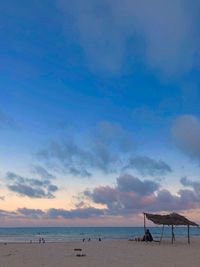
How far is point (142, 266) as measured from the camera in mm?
18688

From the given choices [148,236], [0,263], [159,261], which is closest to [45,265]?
[0,263]

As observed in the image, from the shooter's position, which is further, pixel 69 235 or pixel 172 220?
pixel 69 235

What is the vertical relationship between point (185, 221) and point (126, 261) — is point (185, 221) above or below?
above

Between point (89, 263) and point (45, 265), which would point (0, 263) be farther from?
point (89, 263)

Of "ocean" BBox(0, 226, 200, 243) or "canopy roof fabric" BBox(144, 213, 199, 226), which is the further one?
"ocean" BBox(0, 226, 200, 243)

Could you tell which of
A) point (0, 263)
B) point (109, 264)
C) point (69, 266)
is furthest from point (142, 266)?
point (0, 263)

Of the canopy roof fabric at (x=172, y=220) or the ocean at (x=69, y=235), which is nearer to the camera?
the canopy roof fabric at (x=172, y=220)

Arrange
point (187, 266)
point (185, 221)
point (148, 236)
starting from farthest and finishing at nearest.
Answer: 1. point (148, 236)
2. point (185, 221)
3. point (187, 266)

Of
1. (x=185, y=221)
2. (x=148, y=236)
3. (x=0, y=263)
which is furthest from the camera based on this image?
(x=148, y=236)

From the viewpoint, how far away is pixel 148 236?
4097 centimetres

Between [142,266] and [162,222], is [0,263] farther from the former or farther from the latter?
[162,222]

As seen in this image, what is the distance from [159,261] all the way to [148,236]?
68.4ft

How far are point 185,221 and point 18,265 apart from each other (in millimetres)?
22297

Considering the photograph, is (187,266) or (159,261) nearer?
(187,266)
